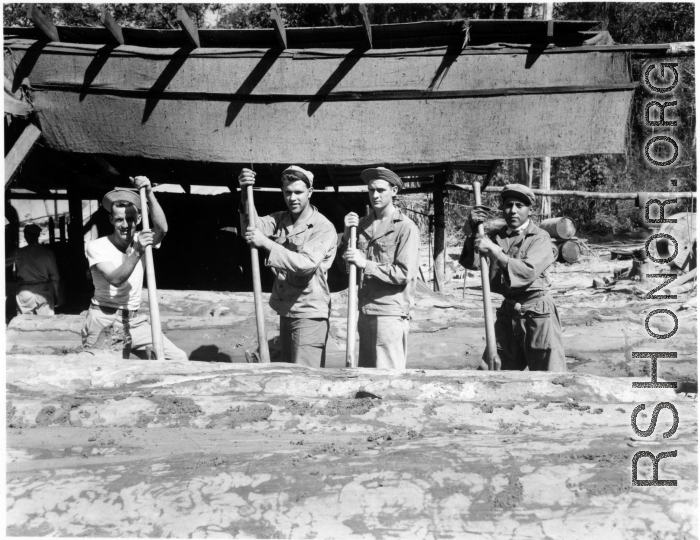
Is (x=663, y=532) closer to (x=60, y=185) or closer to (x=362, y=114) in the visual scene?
(x=362, y=114)

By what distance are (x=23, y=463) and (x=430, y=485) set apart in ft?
6.26

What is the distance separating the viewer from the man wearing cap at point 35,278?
7289mm

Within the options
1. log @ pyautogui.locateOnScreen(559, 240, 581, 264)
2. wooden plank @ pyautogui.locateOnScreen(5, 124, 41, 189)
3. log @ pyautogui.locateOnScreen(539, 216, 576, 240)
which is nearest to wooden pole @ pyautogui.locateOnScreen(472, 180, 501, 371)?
wooden plank @ pyautogui.locateOnScreen(5, 124, 41, 189)

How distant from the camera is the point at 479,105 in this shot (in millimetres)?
5887

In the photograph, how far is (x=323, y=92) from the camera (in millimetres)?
5910

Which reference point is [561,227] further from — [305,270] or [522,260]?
[305,270]

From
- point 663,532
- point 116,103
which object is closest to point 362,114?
point 116,103

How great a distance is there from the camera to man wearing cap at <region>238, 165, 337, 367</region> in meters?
4.68

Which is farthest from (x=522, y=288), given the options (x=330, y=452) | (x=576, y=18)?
(x=576, y=18)

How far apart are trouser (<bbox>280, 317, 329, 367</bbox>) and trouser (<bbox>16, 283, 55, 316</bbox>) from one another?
12.4 ft

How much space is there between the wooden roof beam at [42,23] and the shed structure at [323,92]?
0.06 ft

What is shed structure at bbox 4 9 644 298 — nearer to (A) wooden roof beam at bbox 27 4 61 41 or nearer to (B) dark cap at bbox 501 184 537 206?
(A) wooden roof beam at bbox 27 4 61 41

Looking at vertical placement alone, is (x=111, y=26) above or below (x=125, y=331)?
above

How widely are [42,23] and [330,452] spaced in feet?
14.8
